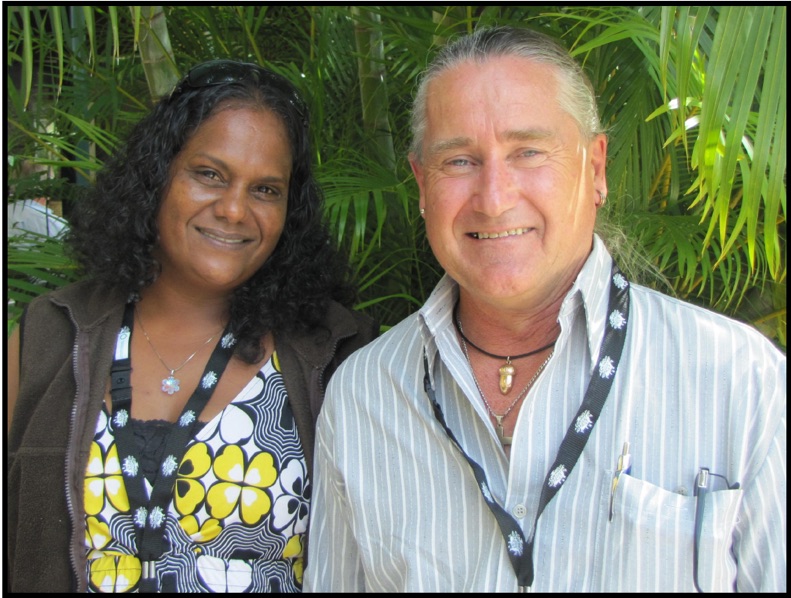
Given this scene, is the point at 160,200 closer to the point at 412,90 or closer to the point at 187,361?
the point at 187,361

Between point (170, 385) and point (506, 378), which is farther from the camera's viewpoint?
point (170, 385)

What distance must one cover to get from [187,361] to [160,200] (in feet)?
1.43

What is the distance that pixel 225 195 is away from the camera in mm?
1946

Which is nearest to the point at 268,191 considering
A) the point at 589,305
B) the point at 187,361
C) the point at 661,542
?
the point at 187,361

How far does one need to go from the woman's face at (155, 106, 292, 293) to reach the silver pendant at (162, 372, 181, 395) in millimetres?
266

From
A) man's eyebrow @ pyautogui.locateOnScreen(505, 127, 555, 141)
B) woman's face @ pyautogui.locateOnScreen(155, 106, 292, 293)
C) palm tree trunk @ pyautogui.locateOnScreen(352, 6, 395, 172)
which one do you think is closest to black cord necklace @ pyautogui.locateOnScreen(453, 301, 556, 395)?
man's eyebrow @ pyautogui.locateOnScreen(505, 127, 555, 141)

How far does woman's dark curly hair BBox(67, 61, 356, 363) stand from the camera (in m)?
1.99

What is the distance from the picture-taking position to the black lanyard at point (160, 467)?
175 centimetres

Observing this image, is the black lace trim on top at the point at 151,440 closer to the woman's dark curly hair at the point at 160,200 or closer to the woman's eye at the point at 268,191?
the woman's dark curly hair at the point at 160,200

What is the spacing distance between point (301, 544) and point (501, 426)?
24.9 inches

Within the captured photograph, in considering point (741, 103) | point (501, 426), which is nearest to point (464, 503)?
point (501, 426)

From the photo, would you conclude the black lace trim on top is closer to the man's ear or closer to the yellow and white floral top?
the yellow and white floral top

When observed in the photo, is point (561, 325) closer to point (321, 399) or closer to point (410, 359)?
point (410, 359)

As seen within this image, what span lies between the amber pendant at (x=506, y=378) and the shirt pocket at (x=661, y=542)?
0.34 meters
